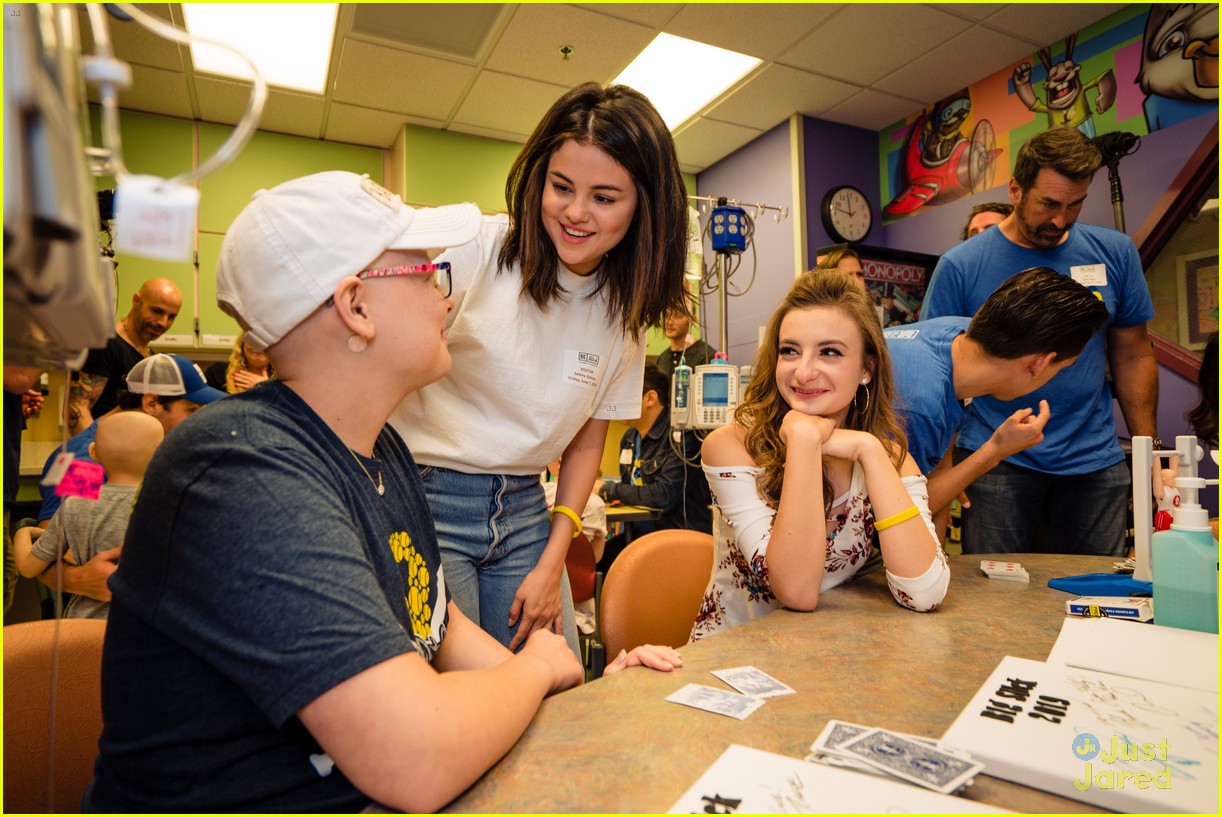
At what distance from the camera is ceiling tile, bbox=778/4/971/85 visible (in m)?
3.71

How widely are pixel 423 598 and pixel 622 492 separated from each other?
112 inches

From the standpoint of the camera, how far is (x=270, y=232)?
840mm

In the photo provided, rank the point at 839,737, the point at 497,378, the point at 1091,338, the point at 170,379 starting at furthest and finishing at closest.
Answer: the point at 1091,338
the point at 170,379
the point at 497,378
the point at 839,737

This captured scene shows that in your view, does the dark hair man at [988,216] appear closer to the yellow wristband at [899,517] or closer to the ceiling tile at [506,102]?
the ceiling tile at [506,102]

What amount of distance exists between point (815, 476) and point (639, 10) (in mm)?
3058

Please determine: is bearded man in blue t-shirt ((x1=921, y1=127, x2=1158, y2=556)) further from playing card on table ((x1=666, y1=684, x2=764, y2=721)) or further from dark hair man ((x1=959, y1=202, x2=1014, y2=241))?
playing card on table ((x1=666, y1=684, x2=764, y2=721))

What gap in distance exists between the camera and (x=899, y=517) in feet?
4.65

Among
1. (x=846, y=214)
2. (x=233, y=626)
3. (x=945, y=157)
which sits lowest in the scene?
(x=233, y=626)

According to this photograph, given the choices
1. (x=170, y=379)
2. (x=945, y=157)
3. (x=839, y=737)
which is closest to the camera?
(x=839, y=737)

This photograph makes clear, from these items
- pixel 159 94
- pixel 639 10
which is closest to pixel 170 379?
pixel 639 10

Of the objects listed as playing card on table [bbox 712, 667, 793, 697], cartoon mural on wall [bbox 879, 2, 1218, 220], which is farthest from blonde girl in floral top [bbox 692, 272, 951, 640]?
cartoon mural on wall [bbox 879, 2, 1218, 220]

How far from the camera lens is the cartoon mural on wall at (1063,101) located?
3361 millimetres

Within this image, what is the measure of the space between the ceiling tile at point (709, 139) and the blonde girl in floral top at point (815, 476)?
11.3ft

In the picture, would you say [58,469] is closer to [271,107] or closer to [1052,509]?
[1052,509]
